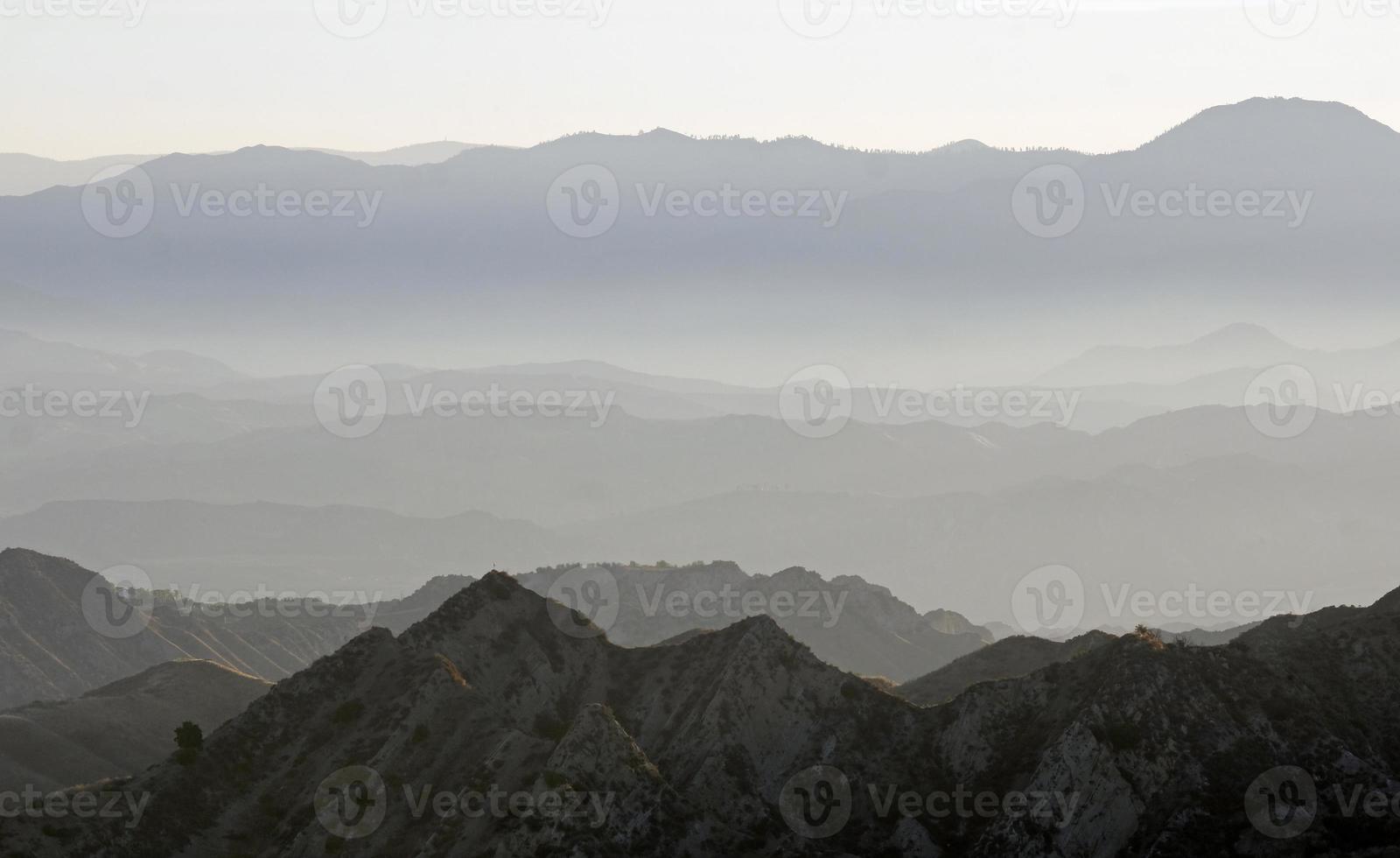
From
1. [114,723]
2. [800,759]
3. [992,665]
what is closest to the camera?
[800,759]

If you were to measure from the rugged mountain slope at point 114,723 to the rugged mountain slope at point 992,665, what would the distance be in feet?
250

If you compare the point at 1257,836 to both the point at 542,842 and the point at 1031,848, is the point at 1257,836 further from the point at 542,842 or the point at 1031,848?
the point at 542,842

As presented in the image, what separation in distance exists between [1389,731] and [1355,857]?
20.7 metres

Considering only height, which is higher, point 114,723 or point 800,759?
point 114,723

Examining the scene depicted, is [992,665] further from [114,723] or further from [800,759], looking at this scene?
[114,723]

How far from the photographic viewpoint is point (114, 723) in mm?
153500

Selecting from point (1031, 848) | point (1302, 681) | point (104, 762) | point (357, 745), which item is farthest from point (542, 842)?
point (104, 762)

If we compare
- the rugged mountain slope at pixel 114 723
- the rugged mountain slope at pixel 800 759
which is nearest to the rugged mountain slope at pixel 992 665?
the rugged mountain slope at pixel 800 759

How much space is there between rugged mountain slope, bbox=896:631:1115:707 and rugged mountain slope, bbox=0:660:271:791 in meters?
Result: 76.2

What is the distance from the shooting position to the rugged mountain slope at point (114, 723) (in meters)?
142

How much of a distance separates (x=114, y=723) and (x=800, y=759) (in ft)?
265

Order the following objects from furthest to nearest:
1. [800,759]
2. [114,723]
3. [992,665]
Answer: [114,723], [992,665], [800,759]

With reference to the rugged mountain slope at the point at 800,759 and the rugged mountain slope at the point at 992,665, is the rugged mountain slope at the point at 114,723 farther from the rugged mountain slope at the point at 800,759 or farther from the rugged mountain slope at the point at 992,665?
the rugged mountain slope at the point at 992,665

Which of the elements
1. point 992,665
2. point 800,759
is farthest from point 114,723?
point 992,665
